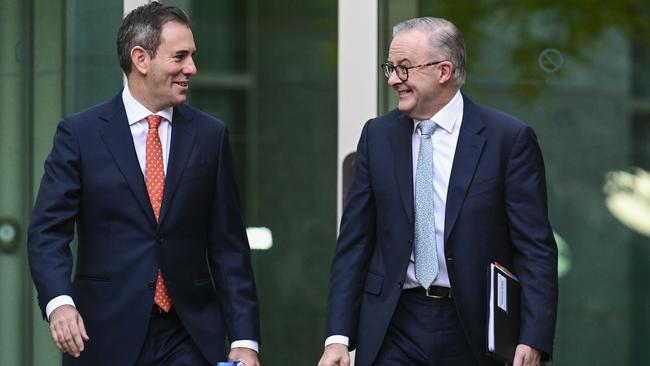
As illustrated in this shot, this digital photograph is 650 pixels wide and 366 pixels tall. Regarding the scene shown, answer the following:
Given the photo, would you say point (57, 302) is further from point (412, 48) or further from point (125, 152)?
point (412, 48)

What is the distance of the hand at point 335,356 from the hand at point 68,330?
31.2 inches

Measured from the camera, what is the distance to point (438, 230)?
4.97 metres

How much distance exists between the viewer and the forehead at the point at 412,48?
504cm

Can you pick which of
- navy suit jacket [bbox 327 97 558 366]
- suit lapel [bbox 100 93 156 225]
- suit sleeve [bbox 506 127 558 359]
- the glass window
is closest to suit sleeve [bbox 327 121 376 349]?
navy suit jacket [bbox 327 97 558 366]

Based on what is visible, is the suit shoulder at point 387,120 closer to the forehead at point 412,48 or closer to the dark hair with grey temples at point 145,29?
the forehead at point 412,48

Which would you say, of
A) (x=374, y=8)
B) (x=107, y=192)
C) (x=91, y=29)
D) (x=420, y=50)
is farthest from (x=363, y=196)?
(x=91, y=29)

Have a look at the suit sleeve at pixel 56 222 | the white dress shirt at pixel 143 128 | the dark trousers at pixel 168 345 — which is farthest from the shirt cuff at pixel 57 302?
the white dress shirt at pixel 143 128

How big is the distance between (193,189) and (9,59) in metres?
2.83

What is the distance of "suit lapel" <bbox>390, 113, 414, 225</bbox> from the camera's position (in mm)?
4992

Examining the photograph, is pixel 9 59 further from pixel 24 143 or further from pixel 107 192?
pixel 107 192

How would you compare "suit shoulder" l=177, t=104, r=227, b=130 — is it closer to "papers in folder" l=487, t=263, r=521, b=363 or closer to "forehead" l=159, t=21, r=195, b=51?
"forehead" l=159, t=21, r=195, b=51

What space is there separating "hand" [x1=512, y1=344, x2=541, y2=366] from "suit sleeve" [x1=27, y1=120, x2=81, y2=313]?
1.46 m

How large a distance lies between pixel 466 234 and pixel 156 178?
1048mm

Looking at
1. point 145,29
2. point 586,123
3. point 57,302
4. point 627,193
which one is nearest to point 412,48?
point 145,29
